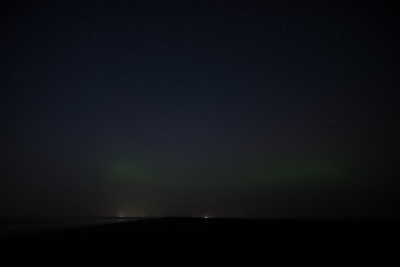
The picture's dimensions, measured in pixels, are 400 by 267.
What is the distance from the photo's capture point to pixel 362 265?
24.2 ft

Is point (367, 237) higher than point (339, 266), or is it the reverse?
point (367, 237)

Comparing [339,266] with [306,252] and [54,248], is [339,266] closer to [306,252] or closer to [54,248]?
[306,252]

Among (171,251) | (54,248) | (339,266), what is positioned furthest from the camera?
(54,248)

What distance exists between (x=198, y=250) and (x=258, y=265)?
3079 millimetres

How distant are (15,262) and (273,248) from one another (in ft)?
30.7

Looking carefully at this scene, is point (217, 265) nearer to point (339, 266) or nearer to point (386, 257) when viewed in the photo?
point (339, 266)

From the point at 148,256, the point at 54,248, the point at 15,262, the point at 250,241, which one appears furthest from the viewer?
the point at 250,241

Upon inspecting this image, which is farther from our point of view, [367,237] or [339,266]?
[367,237]

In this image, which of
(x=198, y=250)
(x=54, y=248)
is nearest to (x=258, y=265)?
(x=198, y=250)

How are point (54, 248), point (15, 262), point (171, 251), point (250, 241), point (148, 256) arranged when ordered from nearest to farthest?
1. point (15, 262)
2. point (148, 256)
3. point (171, 251)
4. point (54, 248)
5. point (250, 241)

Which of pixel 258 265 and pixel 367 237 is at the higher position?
pixel 367 237

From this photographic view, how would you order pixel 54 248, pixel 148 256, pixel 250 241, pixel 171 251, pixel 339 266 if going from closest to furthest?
pixel 339 266 → pixel 148 256 → pixel 171 251 → pixel 54 248 → pixel 250 241

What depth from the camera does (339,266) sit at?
732cm

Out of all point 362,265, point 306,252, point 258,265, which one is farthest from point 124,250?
point 362,265
